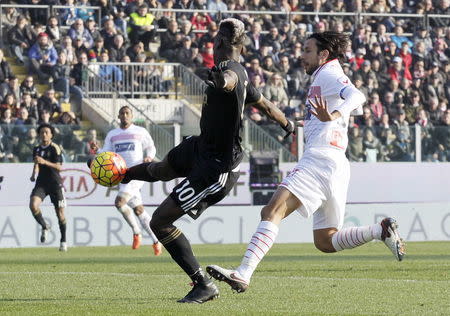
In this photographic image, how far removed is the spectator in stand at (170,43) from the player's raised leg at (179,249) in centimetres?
2105

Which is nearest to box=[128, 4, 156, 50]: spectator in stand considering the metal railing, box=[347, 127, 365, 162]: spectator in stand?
the metal railing

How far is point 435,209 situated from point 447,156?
3540mm

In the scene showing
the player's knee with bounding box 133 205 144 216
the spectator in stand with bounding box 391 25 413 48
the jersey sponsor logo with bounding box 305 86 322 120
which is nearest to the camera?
the jersey sponsor logo with bounding box 305 86 322 120

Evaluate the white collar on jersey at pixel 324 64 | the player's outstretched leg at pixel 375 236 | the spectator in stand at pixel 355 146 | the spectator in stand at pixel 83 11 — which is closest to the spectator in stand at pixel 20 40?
the spectator in stand at pixel 83 11

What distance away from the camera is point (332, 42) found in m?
10.4

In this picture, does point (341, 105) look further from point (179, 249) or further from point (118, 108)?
point (118, 108)

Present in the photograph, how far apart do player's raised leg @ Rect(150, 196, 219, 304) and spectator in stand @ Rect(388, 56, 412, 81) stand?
2362 centimetres

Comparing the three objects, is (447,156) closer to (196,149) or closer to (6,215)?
(6,215)

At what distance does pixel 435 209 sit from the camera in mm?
25109

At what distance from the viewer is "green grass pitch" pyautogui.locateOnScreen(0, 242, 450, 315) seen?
9289 millimetres

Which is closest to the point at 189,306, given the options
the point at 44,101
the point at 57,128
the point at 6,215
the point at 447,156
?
the point at 6,215

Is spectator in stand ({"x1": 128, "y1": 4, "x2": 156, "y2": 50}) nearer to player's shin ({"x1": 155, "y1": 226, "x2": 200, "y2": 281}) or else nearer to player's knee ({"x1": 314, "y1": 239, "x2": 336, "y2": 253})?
player's knee ({"x1": 314, "y1": 239, "x2": 336, "y2": 253})

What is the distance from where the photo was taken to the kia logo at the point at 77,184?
25672 mm

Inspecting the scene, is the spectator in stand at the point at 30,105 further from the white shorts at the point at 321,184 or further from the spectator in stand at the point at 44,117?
the white shorts at the point at 321,184
